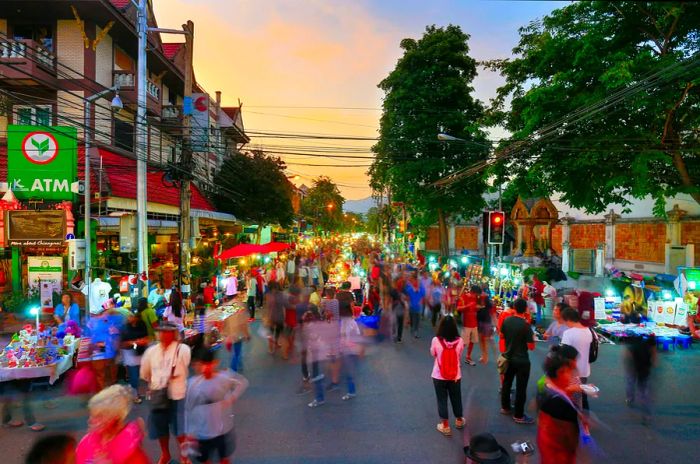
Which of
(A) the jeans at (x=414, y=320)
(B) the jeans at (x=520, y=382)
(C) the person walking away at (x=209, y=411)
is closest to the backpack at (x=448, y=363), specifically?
(B) the jeans at (x=520, y=382)

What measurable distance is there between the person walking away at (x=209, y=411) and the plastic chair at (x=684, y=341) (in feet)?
36.0

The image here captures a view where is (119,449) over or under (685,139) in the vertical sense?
under

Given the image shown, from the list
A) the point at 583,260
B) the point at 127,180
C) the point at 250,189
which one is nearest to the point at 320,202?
the point at 250,189

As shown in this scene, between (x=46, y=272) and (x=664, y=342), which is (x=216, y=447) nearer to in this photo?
(x=664, y=342)

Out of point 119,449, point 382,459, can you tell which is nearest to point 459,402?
point 382,459

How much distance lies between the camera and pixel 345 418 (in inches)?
253

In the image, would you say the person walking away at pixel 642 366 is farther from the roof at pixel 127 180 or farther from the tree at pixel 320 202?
the tree at pixel 320 202

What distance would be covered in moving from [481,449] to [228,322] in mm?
5892

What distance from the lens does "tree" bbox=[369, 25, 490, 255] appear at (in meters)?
22.6

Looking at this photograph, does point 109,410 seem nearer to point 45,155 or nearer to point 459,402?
point 459,402

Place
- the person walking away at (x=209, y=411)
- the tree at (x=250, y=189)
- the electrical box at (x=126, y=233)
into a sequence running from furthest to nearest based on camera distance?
the tree at (x=250, y=189)
the electrical box at (x=126, y=233)
the person walking away at (x=209, y=411)

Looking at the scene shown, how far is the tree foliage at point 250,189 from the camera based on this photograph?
25.4 metres

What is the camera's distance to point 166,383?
5023 mm

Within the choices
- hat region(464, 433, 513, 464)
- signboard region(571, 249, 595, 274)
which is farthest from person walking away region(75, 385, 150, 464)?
signboard region(571, 249, 595, 274)
